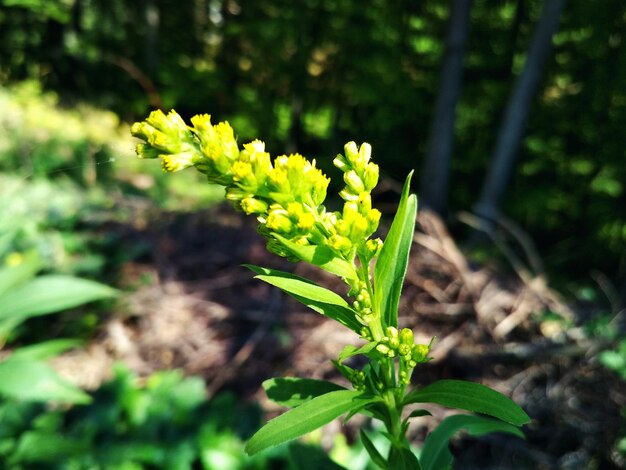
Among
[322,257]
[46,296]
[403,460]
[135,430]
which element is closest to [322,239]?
[322,257]

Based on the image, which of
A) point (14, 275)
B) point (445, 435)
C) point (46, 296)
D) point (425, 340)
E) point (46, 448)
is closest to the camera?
point (445, 435)

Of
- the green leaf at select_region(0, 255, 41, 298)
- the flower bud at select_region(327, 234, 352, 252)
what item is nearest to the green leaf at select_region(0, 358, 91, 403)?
the green leaf at select_region(0, 255, 41, 298)

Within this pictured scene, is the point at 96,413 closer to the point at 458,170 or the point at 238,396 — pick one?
the point at 238,396

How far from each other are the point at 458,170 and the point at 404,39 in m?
1.98

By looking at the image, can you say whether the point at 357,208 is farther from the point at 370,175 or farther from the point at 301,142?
the point at 301,142

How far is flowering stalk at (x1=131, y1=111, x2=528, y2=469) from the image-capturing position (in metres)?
0.65

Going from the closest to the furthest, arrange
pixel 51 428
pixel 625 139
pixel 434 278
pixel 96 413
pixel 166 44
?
1. pixel 51 428
2. pixel 96 413
3. pixel 434 278
4. pixel 625 139
5. pixel 166 44

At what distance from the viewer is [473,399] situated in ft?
2.22

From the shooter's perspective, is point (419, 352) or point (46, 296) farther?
point (46, 296)

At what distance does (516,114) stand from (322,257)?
582cm

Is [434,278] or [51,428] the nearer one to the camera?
[51,428]

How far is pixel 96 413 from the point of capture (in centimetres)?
226

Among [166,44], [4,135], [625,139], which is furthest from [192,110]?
[625,139]

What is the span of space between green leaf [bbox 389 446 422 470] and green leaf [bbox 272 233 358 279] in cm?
27
